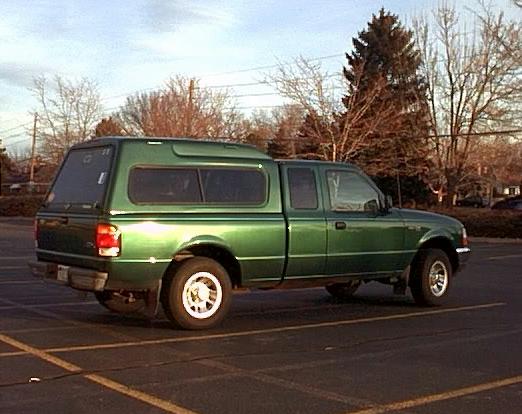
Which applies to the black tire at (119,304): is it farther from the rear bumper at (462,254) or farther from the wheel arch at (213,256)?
the rear bumper at (462,254)

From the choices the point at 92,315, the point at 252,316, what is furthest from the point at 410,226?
the point at 92,315

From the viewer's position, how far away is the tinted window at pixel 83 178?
9.05 metres

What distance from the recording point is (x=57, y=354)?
7656 millimetres

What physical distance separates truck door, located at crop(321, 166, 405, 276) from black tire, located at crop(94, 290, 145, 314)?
2.41m

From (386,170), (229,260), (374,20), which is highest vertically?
(374,20)

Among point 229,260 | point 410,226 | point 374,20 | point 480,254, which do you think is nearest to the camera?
point 229,260

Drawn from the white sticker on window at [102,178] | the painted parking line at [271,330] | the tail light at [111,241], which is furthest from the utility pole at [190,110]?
the tail light at [111,241]

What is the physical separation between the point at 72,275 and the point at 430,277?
5.12 m

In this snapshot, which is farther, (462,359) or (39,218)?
(39,218)

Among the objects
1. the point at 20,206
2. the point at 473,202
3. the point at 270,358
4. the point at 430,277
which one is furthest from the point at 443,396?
the point at 473,202

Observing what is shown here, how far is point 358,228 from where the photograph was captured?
418 inches

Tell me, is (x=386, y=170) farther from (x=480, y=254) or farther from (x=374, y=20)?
(x=480, y=254)

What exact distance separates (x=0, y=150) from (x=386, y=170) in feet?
154

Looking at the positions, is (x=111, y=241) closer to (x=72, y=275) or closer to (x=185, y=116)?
(x=72, y=275)
